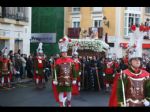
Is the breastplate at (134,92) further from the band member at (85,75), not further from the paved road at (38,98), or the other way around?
the band member at (85,75)

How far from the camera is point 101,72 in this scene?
19219mm

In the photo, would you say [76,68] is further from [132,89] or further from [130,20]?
[130,20]

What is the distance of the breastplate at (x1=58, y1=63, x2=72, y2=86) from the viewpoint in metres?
12.2

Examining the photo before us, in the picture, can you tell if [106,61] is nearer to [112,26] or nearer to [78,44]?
[78,44]

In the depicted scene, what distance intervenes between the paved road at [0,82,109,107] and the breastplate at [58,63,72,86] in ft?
4.38

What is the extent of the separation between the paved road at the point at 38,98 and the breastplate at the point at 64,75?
133 cm

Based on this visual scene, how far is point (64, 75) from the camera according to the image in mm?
12305

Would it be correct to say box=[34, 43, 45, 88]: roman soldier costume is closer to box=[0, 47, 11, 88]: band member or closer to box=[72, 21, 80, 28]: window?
box=[0, 47, 11, 88]: band member

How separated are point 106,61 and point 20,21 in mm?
13248

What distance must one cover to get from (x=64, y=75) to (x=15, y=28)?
19014 mm

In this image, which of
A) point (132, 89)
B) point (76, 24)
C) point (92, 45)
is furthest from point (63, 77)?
point (76, 24)

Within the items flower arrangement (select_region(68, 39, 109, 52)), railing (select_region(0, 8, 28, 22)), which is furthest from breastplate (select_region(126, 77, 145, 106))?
railing (select_region(0, 8, 28, 22))

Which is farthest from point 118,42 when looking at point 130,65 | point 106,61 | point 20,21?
point 130,65

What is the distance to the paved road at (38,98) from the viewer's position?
13.8 m
